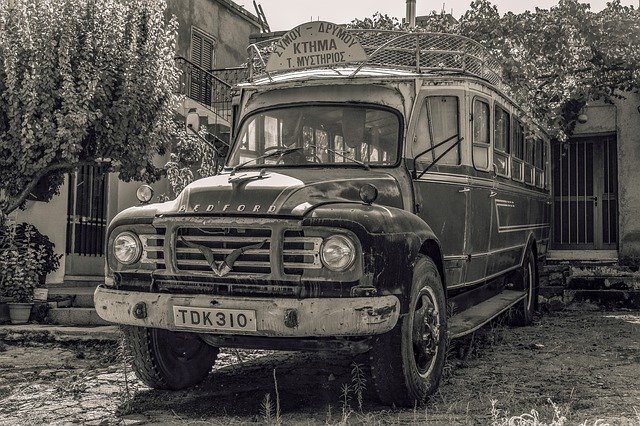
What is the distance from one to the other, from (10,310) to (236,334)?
6373 millimetres

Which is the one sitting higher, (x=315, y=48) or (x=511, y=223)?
(x=315, y=48)

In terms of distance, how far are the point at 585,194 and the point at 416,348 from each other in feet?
35.7

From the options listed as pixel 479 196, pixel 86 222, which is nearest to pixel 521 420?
pixel 479 196

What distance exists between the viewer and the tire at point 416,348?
4.71m

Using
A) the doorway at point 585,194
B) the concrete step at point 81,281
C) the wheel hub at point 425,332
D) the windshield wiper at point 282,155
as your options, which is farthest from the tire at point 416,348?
the doorway at point 585,194

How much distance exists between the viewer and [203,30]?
58.3 ft

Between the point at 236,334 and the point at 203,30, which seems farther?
the point at 203,30

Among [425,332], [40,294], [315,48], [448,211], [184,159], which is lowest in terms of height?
[40,294]

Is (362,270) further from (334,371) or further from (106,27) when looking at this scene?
(106,27)

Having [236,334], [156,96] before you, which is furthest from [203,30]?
Result: [236,334]

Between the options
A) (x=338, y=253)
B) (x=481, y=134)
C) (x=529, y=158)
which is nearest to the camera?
(x=338, y=253)

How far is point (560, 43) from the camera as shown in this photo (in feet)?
37.2

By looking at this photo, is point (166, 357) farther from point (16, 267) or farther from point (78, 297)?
point (78, 297)

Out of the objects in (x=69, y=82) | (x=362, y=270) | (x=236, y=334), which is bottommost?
(x=236, y=334)
